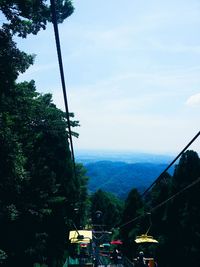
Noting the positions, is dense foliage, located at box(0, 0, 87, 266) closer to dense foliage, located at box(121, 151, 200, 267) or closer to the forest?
the forest

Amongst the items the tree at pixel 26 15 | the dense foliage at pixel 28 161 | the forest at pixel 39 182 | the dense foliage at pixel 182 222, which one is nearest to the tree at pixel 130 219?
the forest at pixel 39 182

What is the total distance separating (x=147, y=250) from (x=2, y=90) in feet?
99.8

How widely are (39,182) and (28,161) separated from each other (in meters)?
2.21

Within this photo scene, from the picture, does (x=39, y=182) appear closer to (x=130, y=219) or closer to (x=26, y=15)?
(x=26, y=15)

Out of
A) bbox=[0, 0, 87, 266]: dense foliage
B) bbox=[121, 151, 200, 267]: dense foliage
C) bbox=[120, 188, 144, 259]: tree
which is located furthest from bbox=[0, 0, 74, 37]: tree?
bbox=[120, 188, 144, 259]: tree

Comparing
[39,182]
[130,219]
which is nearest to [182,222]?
[39,182]

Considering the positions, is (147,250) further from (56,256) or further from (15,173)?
(15,173)

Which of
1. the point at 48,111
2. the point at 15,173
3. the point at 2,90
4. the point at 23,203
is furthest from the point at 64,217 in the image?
the point at 2,90

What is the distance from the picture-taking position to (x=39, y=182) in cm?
3081

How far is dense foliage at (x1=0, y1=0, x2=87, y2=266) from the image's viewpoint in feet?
64.5

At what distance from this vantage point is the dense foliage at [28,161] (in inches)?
774

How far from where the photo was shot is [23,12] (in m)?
19.2

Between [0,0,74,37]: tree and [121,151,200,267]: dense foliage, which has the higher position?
[0,0,74,37]: tree

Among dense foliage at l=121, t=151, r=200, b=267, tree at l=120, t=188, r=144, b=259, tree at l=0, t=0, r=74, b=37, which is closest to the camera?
tree at l=0, t=0, r=74, b=37
